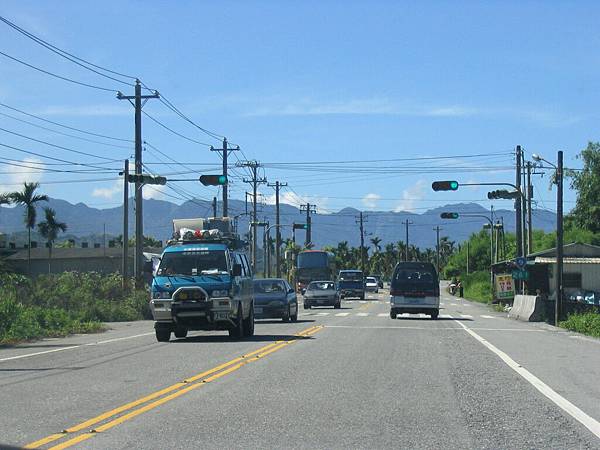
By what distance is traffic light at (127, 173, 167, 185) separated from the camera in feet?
128

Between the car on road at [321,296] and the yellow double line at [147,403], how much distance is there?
34708mm

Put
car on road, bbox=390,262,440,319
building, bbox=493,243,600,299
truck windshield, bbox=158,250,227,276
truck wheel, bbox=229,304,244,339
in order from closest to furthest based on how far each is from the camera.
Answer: truck windshield, bbox=158,250,227,276 → truck wheel, bbox=229,304,244,339 → car on road, bbox=390,262,440,319 → building, bbox=493,243,600,299

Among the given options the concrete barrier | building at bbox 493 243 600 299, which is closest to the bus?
building at bbox 493 243 600 299

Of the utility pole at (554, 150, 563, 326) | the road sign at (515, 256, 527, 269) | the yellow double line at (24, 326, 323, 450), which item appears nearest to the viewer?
the yellow double line at (24, 326, 323, 450)

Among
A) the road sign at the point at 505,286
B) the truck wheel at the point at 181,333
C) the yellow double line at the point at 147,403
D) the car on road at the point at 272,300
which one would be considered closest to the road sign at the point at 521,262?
the road sign at the point at 505,286

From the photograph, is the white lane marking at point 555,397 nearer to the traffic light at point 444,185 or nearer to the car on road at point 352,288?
the traffic light at point 444,185

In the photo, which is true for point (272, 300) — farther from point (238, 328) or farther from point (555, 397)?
point (555, 397)

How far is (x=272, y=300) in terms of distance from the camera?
3353 centimetres

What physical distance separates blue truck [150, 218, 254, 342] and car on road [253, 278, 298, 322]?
9.18 metres

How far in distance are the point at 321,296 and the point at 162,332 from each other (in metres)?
31.2

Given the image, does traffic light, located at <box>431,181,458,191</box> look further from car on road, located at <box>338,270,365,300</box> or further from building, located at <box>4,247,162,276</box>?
building, located at <box>4,247,162,276</box>

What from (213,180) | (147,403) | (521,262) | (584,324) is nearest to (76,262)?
(213,180)

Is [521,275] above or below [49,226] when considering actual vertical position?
below

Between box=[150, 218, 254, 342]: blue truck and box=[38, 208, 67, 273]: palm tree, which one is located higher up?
box=[38, 208, 67, 273]: palm tree
